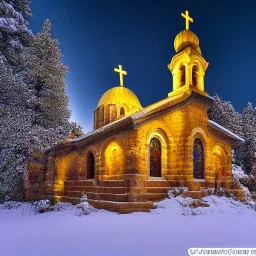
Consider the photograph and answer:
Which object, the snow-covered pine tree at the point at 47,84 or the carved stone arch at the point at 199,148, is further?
the snow-covered pine tree at the point at 47,84

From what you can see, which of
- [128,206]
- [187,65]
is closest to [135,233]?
[128,206]

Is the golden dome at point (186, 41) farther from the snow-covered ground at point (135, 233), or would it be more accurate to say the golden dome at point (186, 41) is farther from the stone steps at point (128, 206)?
the stone steps at point (128, 206)

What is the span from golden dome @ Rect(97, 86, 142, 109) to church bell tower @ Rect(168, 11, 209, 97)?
6.20m

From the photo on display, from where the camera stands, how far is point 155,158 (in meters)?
12.8

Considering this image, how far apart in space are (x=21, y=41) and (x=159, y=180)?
47.4 ft

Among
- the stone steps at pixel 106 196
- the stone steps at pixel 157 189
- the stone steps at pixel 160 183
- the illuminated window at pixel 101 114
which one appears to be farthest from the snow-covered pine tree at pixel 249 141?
the stone steps at pixel 106 196

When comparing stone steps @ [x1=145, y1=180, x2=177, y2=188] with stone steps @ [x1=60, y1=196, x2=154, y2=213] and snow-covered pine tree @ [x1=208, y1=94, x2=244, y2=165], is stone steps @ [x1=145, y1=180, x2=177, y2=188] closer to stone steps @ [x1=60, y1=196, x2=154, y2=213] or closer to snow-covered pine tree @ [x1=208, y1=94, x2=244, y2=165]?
stone steps @ [x1=60, y1=196, x2=154, y2=213]

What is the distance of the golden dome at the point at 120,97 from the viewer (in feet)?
69.3

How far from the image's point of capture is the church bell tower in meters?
14.8

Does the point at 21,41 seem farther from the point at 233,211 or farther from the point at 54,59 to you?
the point at 233,211

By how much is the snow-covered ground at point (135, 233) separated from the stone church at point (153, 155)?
1.46 meters

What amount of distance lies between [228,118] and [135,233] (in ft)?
81.4

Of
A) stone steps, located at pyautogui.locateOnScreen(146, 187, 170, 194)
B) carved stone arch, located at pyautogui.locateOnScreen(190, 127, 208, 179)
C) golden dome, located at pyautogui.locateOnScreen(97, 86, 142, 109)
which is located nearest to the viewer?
stone steps, located at pyautogui.locateOnScreen(146, 187, 170, 194)

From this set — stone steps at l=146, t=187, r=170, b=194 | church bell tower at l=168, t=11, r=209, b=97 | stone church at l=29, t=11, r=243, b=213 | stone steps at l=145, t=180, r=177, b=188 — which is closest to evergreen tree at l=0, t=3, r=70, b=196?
stone church at l=29, t=11, r=243, b=213
